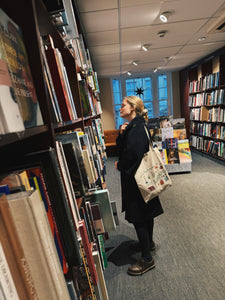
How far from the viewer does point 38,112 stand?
0.52 m

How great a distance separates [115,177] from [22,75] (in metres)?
4.26

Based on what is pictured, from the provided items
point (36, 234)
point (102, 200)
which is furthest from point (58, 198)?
point (102, 200)

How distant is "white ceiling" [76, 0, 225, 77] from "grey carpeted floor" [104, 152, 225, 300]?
2.62 meters

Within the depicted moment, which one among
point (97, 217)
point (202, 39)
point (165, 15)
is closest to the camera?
point (97, 217)

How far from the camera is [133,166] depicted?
1.62 metres

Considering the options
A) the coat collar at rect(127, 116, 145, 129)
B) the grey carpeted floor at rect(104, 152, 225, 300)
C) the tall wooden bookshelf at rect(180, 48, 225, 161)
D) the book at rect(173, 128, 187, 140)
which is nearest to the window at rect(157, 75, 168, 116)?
the tall wooden bookshelf at rect(180, 48, 225, 161)

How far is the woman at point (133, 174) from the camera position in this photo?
162cm

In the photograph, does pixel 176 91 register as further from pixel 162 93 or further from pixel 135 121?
pixel 135 121

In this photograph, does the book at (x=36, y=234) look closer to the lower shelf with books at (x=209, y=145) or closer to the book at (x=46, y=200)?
the book at (x=46, y=200)

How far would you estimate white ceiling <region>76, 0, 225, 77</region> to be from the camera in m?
2.21

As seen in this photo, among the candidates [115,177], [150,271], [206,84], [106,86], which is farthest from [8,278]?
[106,86]

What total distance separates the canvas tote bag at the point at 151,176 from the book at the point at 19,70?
1203 mm

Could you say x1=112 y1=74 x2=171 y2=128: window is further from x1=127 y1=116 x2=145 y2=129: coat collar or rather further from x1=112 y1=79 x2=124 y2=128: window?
x1=127 y1=116 x2=145 y2=129: coat collar

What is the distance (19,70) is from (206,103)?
19.0ft
